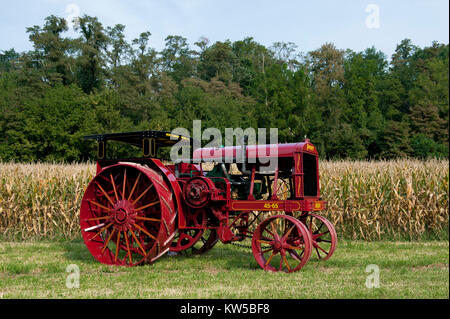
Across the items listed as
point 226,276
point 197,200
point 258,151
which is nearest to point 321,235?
point 258,151

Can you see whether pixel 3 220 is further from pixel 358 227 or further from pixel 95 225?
pixel 358 227

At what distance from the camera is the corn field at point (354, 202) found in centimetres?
1052

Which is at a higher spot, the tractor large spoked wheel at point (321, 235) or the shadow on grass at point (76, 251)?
the tractor large spoked wheel at point (321, 235)

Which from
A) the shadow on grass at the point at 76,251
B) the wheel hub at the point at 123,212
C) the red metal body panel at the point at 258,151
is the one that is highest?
the red metal body panel at the point at 258,151

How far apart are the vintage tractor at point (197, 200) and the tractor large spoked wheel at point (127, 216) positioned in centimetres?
2

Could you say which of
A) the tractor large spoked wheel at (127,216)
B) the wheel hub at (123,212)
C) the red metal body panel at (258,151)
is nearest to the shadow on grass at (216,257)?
the tractor large spoked wheel at (127,216)

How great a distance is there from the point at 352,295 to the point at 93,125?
33.6m

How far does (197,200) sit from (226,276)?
4.54 ft

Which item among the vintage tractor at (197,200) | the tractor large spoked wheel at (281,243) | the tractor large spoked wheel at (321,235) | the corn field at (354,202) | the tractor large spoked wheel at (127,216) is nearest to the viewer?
the tractor large spoked wheel at (281,243)

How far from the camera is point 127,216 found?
718 cm

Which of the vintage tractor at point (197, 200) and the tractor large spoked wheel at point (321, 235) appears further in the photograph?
the tractor large spoked wheel at point (321, 235)

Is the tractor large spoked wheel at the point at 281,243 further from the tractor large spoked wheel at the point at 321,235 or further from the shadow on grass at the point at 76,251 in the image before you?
the shadow on grass at the point at 76,251

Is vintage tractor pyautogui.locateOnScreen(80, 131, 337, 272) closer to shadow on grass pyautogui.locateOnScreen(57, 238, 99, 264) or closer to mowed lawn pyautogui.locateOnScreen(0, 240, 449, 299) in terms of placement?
mowed lawn pyautogui.locateOnScreen(0, 240, 449, 299)

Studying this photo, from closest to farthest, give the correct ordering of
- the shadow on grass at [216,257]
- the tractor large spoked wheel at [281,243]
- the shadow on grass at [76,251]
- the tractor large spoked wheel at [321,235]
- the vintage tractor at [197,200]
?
the tractor large spoked wheel at [281,243]
the vintage tractor at [197,200]
the shadow on grass at [216,257]
the tractor large spoked wheel at [321,235]
the shadow on grass at [76,251]
